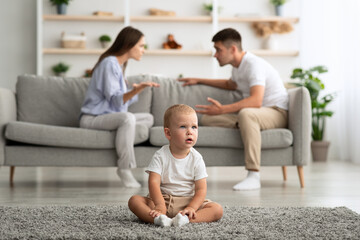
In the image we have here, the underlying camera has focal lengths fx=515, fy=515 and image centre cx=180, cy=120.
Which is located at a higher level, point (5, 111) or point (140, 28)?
point (140, 28)

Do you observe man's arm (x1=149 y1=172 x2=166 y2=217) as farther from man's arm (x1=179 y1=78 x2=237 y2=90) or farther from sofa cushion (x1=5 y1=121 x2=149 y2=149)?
man's arm (x1=179 y1=78 x2=237 y2=90)

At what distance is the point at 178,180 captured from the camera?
6.22ft

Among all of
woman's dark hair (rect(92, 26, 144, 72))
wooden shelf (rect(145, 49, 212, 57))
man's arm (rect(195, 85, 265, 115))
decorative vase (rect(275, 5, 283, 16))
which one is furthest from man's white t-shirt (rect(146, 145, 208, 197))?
decorative vase (rect(275, 5, 283, 16))

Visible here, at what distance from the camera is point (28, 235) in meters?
1.57

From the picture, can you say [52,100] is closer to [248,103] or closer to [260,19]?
[248,103]

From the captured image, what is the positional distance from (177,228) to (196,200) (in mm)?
174

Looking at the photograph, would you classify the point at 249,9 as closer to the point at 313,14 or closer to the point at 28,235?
the point at 313,14

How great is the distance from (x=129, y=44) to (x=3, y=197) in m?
1.27

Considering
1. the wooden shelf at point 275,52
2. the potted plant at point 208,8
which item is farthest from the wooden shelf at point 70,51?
the wooden shelf at point 275,52

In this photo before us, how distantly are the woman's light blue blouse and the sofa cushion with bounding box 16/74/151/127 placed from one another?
0.30 m

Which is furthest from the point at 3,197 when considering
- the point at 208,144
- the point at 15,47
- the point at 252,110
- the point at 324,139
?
the point at 324,139

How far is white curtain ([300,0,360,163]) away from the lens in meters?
5.46

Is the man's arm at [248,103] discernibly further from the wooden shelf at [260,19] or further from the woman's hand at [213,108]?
the wooden shelf at [260,19]

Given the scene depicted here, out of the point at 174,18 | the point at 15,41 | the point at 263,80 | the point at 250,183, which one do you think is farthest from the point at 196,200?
the point at 15,41
